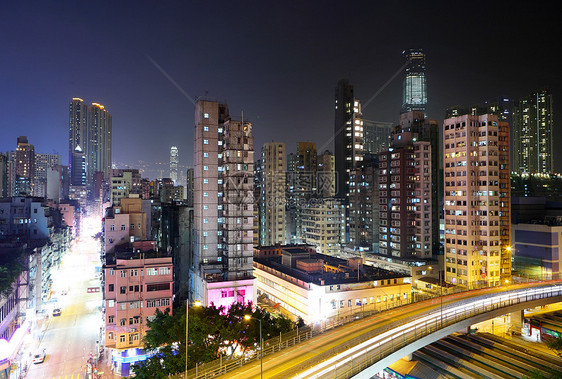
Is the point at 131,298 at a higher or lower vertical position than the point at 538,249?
lower

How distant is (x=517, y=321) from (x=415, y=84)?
12310 cm

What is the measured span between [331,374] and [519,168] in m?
139

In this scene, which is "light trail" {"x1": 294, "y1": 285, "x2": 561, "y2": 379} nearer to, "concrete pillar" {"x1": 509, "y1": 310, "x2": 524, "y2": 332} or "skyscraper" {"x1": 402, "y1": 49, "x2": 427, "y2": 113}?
"concrete pillar" {"x1": 509, "y1": 310, "x2": 524, "y2": 332}

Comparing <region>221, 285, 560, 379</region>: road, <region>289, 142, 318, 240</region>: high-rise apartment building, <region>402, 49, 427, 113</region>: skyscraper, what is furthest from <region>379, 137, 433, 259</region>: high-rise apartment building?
<region>402, 49, 427, 113</region>: skyscraper

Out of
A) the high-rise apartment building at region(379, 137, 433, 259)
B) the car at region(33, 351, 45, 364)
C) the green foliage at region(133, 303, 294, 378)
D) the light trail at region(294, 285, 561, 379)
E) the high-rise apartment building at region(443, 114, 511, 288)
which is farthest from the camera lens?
the high-rise apartment building at region(379, 137, 433, 259)

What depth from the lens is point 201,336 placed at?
24156mm

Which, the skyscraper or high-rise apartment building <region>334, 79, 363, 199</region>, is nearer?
high-rise apartment building <region>334, 79, 363, 199</region>

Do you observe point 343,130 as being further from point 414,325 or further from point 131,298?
point 414,325

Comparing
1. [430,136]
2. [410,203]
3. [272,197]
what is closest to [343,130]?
[430,136]

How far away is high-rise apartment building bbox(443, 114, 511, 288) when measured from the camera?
55000mm

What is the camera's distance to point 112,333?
3919cm

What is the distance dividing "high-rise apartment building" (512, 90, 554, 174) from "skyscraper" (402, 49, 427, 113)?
32.9 meters

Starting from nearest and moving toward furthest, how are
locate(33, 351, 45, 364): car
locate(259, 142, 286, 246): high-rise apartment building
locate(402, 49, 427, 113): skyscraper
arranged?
locate(33, 351, 45, 364): car, locate(259, 142, 286, 246): high-rise apartment building, locate(402, 49, 427, 113): skyscraper

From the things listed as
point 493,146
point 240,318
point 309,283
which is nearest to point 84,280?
point 309,283
